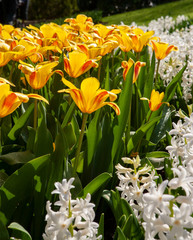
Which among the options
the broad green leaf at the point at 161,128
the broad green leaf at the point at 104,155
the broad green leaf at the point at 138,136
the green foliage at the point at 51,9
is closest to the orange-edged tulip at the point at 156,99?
the broad green leaf at the point at 138,136

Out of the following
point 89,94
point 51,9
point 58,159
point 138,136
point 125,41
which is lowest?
point 138,136

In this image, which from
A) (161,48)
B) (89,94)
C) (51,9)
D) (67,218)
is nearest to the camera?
(67,218)

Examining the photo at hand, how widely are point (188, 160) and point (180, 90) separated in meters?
2.05

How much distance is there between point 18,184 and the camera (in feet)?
4.45

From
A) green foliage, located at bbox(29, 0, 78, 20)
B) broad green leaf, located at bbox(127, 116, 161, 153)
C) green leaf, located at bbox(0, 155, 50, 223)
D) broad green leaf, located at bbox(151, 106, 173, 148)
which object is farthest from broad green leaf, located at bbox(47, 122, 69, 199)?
green foliage, located at bbox(29, 0, 78, 20)

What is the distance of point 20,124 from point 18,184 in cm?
58

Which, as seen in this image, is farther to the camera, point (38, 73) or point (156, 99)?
point (156, 99)

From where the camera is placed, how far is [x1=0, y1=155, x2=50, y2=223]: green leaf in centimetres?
134

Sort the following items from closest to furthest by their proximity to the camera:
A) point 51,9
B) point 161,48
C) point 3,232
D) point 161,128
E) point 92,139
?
point 3,232 < point 92,139 < point 161,48 < point 161,128 < point 51,9

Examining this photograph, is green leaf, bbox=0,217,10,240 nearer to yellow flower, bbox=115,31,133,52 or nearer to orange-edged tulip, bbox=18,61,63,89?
orange-edged tulip, bbox=18,61,63,89

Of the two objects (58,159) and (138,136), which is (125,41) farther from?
(58,159)

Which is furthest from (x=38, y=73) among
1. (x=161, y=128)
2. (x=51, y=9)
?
(x=51, y=9)

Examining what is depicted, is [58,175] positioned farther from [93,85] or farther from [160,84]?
[160,84]

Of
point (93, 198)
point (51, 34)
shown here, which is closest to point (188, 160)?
point (93, 198)
